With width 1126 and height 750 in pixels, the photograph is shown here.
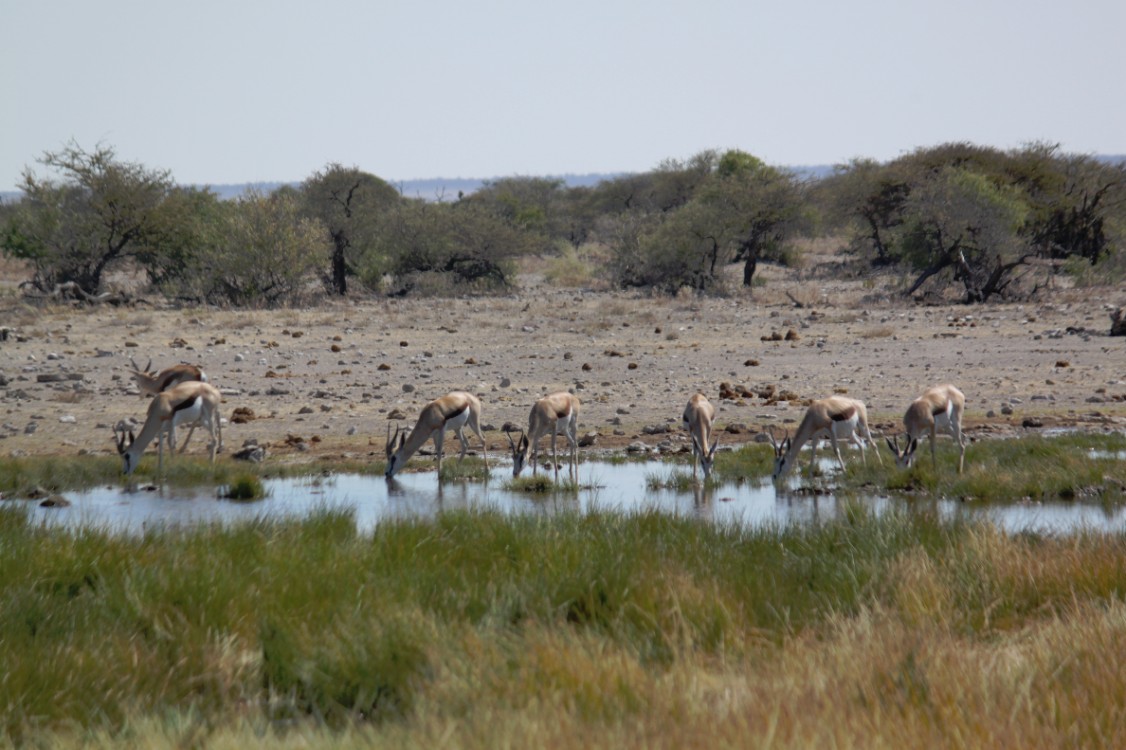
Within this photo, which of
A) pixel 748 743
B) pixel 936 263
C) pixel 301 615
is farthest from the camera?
pixel 936 263

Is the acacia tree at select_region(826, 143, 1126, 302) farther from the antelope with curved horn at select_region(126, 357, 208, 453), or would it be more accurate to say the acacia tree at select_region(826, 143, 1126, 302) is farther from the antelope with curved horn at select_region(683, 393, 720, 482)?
the antelope with curved horn at select_region(126, 357, 208, 453)

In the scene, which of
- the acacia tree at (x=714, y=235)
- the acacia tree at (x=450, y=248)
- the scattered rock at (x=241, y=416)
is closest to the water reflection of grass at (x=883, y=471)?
the scattered rock at (x=241, y=416)

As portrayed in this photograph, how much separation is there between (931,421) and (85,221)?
82.6ft

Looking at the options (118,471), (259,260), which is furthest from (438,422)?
(259,260)

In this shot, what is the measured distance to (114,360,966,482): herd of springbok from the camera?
12852 millimetres

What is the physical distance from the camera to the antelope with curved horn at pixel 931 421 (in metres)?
12.8

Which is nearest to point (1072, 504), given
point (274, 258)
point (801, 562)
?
point (801, 562)

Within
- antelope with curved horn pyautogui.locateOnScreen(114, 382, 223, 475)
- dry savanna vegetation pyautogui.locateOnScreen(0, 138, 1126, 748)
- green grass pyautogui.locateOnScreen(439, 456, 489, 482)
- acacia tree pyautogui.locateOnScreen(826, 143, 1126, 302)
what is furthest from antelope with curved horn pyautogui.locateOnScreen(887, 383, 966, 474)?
acacia tree pyautogui.locateOnScreen(826, 143, 1126, 302)

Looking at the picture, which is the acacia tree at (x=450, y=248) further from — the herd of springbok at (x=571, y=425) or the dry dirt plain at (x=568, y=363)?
the herd of springbok at (x=571, y=425)

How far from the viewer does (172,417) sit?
1391 cm

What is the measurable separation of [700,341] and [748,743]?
753 inches

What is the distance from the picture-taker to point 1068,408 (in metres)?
16.2

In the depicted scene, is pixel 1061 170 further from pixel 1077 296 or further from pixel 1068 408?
pixel 1068 408

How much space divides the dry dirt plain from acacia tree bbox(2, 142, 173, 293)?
8.88ft
